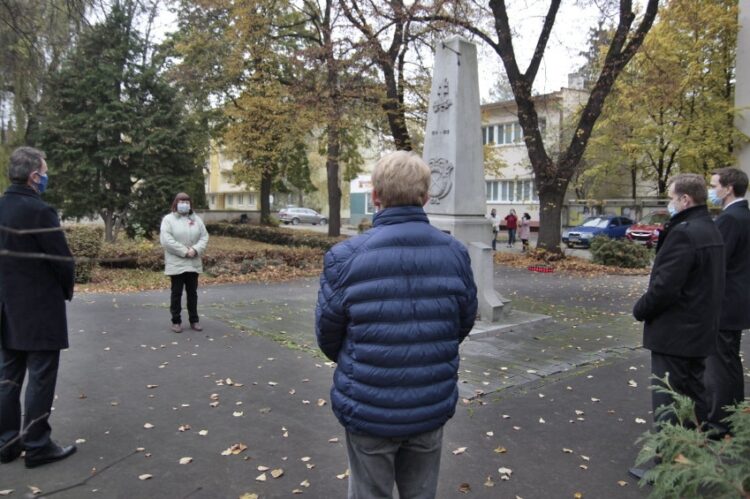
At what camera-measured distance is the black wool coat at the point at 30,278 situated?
3.74 meters

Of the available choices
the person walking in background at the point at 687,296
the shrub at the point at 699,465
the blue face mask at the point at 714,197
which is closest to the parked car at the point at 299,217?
the blue face mask at the point at 714,197

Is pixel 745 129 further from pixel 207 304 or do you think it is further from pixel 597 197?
pixel 207 304

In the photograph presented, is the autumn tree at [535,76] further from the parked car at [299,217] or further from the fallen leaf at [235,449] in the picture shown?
the parked car at [299,217]

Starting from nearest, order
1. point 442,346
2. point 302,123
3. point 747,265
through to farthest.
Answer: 1. point 442,346
2. point 747,265
3. point 302,123

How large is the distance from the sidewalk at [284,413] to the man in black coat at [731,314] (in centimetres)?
70

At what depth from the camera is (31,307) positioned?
12.5 ft

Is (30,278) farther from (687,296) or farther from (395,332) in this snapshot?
(687,296)

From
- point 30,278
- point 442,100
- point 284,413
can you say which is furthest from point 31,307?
point 442,100

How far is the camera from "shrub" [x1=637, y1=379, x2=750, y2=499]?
203cm

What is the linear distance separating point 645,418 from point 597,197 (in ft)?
122

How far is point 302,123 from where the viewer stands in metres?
19.3

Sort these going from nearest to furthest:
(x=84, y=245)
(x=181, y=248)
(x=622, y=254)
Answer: (x=181, y=248) → (x=84, y=245) → (x=622, y=254)

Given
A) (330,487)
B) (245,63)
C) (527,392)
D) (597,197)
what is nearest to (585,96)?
(597,197)

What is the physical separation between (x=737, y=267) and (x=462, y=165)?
4.48 meters
